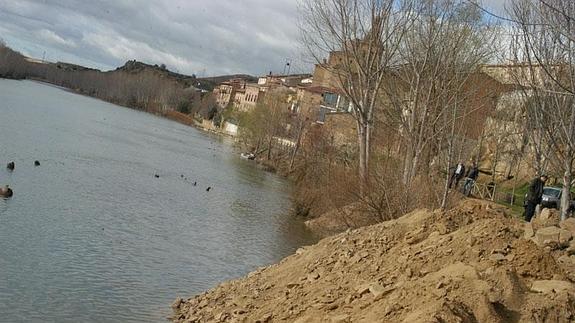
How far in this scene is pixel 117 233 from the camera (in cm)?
2228

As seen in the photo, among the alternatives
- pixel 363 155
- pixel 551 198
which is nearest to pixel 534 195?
pixel 363 155

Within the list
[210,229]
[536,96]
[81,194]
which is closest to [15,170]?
[81,194]

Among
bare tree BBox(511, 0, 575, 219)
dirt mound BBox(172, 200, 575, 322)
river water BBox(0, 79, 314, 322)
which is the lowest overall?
river water BBox(0, 79, 314, 322)

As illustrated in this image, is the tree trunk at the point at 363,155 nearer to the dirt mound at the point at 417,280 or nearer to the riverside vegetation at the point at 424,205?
the riverside vegetation at the point at 424,205

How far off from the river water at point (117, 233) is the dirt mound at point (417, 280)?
2.14 meters

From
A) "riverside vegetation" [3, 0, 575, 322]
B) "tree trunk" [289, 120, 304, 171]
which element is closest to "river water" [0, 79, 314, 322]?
"riverside vegetation" [3, 0, 575, 322]

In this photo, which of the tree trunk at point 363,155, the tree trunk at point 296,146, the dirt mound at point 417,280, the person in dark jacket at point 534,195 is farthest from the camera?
the tree trunk at point 296,146

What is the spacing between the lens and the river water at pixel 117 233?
49.0 feet

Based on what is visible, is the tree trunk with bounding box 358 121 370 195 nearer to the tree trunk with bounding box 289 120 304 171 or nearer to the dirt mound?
the dirt mound

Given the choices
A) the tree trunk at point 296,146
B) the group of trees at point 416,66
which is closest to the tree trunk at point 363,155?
the group of trees at point 416,66

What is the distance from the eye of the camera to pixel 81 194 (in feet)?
94.8

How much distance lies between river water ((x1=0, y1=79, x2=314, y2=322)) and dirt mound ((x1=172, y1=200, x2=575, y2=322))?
2.14 m

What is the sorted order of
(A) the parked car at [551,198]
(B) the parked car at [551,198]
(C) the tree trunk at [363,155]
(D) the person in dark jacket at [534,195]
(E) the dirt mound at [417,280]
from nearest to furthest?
(E) the dirt mound at [417,280]
(D) the person in dark jacket at [534,195]
(C) the tree trunk at [363,155]
(B) the parked car at [551,198]
(A) the parked car at [551,198]

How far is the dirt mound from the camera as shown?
9000mm
